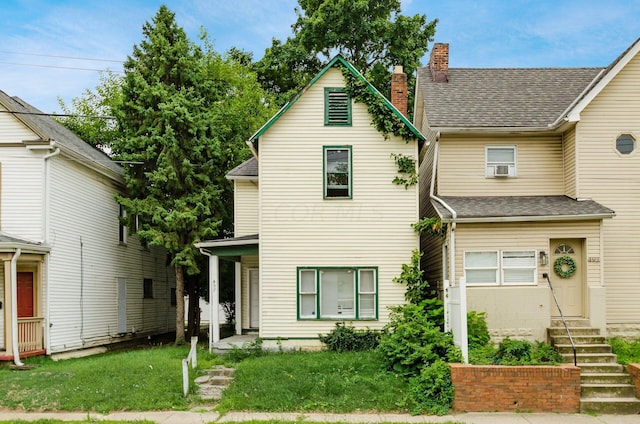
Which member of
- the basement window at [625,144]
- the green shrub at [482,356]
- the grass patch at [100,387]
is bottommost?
the grass patch at [100,387]

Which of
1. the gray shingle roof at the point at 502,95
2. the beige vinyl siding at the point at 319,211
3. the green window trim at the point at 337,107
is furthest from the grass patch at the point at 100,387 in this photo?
the gray shingle roof at the point at 502,95

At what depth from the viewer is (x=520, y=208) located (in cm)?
1723

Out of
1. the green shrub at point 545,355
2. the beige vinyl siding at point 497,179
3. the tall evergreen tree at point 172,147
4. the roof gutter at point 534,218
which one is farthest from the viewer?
the tall evergreen tree at point 172,147

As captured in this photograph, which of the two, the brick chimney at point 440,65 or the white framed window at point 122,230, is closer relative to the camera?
the brick chimney at point 440,65

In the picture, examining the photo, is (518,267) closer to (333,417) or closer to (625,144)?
(625,144)

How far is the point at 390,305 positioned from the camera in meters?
17.8

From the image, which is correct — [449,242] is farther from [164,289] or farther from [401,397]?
[164,289]

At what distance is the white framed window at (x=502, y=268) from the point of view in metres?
16.8

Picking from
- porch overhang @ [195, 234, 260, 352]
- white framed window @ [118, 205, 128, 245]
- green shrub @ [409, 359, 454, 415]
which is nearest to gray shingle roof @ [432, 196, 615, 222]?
green shrub @ [409, 359, 454, 415]

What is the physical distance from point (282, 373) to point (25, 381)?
236 inches

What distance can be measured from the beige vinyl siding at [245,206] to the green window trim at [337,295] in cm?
372

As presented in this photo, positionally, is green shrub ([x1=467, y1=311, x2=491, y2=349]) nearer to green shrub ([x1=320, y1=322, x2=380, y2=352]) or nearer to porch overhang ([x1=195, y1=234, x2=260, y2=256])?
green shrub ([x1=320, y1=322, x2=380, y2=352])

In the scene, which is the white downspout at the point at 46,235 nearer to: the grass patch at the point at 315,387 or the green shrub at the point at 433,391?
the grass patch at the point at 315,387

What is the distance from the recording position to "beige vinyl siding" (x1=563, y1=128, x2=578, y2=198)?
18.0 metres
